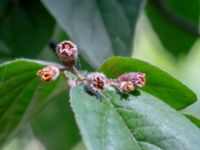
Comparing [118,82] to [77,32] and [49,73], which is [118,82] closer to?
[49,73]

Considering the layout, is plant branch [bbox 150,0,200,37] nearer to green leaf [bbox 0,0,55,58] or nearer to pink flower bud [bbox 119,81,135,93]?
green leaf [bbox 0,0,55,58]

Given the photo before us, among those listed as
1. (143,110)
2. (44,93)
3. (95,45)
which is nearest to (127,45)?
(95,45)

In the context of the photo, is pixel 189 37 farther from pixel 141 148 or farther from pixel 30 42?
pixel 141 148

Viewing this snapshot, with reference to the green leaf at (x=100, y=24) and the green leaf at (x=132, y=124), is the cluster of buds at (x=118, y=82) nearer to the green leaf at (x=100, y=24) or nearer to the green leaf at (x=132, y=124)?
the green leaf at (x=132, y=124)

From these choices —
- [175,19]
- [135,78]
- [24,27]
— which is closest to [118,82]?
[135,78]

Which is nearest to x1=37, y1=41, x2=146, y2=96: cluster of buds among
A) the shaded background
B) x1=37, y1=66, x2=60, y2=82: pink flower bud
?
x1=37, y1=66, x2=60, y2=82: pink flower bud

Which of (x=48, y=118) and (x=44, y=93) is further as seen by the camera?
(x=48, y=118)
